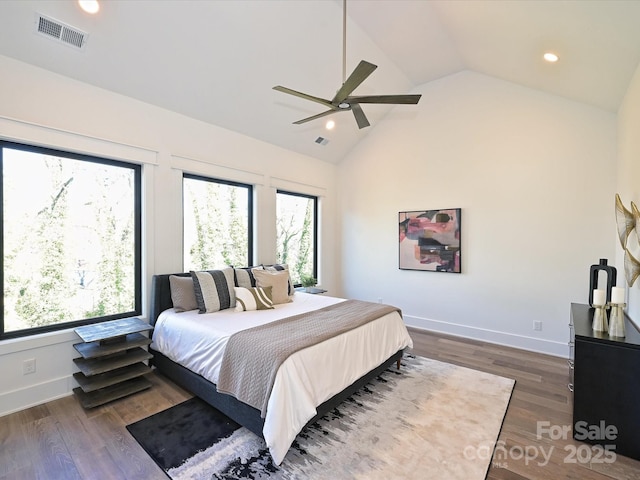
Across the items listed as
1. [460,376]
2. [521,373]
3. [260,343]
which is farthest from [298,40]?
[521,373]

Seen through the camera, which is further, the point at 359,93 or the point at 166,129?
the point at 359,93

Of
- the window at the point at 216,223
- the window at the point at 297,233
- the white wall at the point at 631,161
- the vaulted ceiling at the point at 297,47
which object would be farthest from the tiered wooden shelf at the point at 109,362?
the white wall at the point at 631,161

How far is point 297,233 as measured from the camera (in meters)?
5.51

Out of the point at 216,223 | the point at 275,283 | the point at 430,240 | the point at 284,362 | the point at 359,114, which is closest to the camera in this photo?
the point at 284,362

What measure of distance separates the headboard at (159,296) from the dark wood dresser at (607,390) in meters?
3.77

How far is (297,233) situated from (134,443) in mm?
3800

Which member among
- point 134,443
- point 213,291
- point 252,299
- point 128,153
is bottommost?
point 134,443

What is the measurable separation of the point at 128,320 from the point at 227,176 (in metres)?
2.11

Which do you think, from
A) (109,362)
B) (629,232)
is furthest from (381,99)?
(109,362)

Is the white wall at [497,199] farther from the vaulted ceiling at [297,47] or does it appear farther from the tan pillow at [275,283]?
the tan pillow at [275,283]

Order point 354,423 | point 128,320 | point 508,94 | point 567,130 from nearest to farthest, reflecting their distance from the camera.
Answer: point 354,423 → point 128,320 → point 567,130 → point 508,94

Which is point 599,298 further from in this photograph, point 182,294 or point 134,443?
point 182,294

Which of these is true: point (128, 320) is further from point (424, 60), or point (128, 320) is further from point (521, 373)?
point (424, 60)

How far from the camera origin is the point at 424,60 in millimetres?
4203
